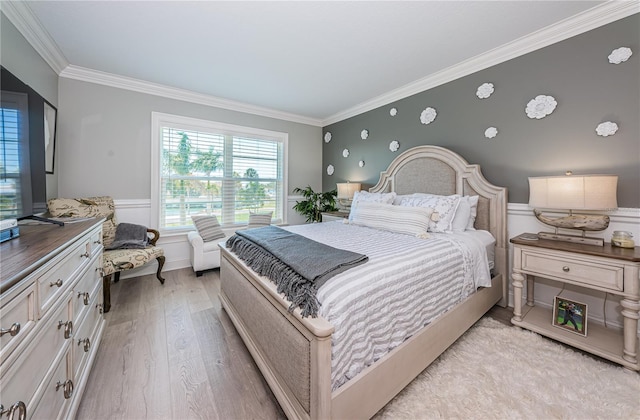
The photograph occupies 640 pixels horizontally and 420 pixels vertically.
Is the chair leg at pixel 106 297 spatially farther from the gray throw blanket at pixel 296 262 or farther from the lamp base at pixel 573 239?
the lamp base at pixel 573 239

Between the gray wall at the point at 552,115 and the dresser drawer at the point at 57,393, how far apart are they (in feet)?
11.4

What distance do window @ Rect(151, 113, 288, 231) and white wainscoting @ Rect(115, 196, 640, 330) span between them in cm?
21

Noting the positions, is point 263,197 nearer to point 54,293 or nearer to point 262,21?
point 262,21

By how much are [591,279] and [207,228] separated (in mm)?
3940

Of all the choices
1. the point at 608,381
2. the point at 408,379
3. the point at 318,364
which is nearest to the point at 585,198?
the point at 608,381

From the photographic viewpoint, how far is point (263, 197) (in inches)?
176

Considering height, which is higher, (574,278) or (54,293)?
(54,293)

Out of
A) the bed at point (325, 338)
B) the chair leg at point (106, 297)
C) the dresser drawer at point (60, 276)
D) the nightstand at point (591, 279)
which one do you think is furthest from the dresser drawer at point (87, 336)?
the nightstand at point (591, 279)

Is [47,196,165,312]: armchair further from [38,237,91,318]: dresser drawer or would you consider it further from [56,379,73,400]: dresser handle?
[56,379,73,400]: dresser handle

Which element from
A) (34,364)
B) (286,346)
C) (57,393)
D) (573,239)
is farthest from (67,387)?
(573,239)

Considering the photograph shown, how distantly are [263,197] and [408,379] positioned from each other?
11.9 ft

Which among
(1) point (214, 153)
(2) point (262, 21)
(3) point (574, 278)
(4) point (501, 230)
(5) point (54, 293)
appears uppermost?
(2) point (262, 21)

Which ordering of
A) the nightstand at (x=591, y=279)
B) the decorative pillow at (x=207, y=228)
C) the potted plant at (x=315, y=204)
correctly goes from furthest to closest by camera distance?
the potted plant at (x=315, y=204) → the decorative pillow at (x=207, y=228) → the nightstand at (x=591, y=279)

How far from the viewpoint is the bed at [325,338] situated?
1.06 metres
